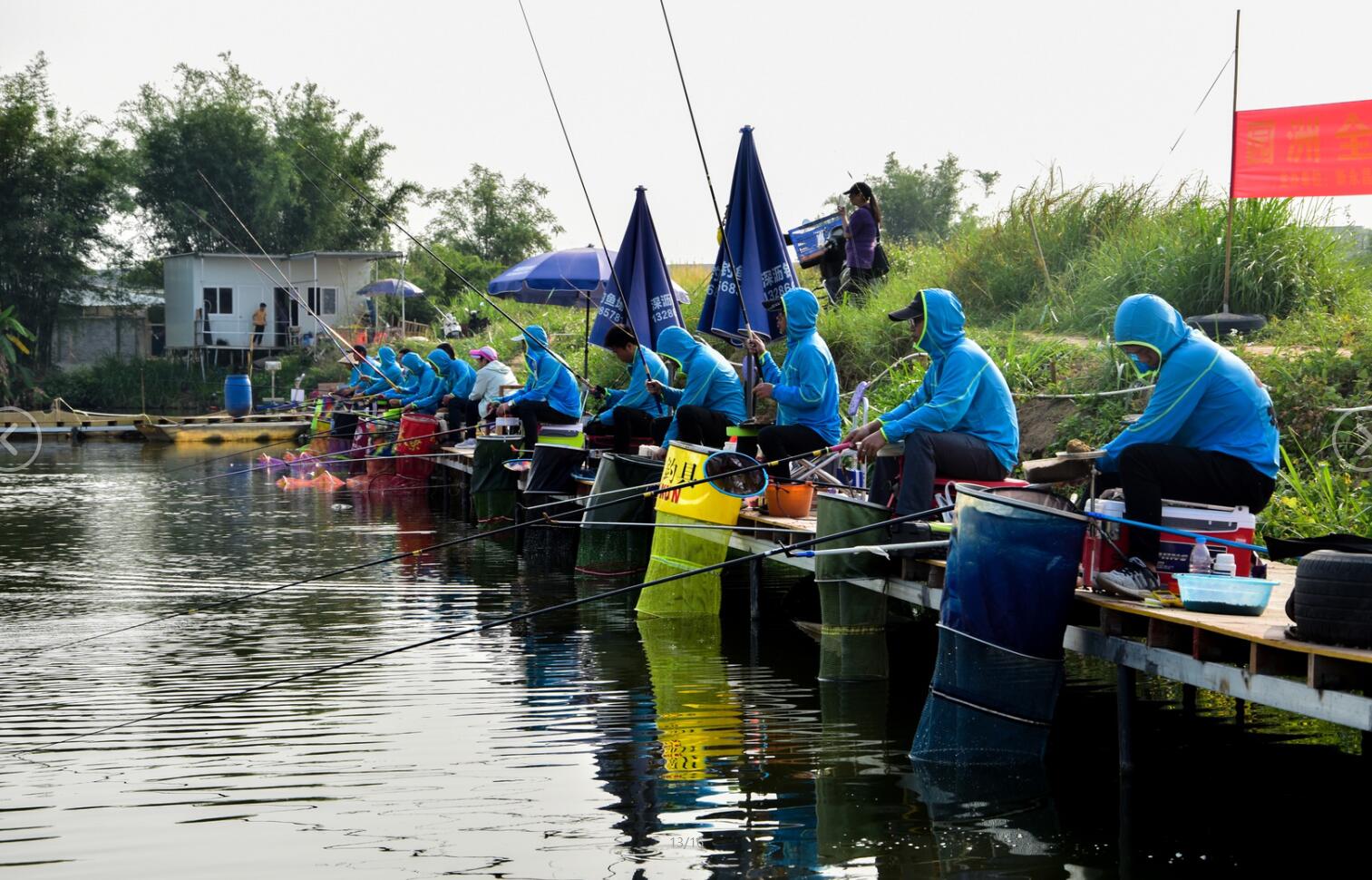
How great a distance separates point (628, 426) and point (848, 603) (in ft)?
20.4

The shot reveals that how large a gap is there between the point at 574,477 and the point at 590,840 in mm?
9461

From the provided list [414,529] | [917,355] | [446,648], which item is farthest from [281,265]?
[446,648]

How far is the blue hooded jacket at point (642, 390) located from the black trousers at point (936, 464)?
664 cm

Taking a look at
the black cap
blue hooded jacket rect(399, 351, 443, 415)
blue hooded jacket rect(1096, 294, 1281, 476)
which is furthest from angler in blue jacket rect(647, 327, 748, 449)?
blue hooded jacket rect(399, 351, 443, 415)

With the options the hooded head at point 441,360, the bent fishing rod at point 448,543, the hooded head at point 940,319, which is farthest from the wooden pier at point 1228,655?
the hooded head at point 441,360

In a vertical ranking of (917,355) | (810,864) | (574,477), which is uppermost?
(917,355)

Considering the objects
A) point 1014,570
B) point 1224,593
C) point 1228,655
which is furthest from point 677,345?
point 1228,655

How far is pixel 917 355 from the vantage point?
55.1 ft

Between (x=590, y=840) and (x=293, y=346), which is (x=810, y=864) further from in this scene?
(x=293, y=346)

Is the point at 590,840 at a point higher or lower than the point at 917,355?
lower

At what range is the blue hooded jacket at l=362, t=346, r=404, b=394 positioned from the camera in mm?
30172

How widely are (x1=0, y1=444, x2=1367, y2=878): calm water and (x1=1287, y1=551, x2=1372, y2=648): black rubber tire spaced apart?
1.00 meters

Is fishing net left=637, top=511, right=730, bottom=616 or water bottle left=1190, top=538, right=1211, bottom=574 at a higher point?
water bottle left=1190, top=538, right=1211, bottom=574

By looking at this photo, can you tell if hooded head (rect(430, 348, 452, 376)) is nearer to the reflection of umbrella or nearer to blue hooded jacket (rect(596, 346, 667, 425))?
the reflection of umbrella
